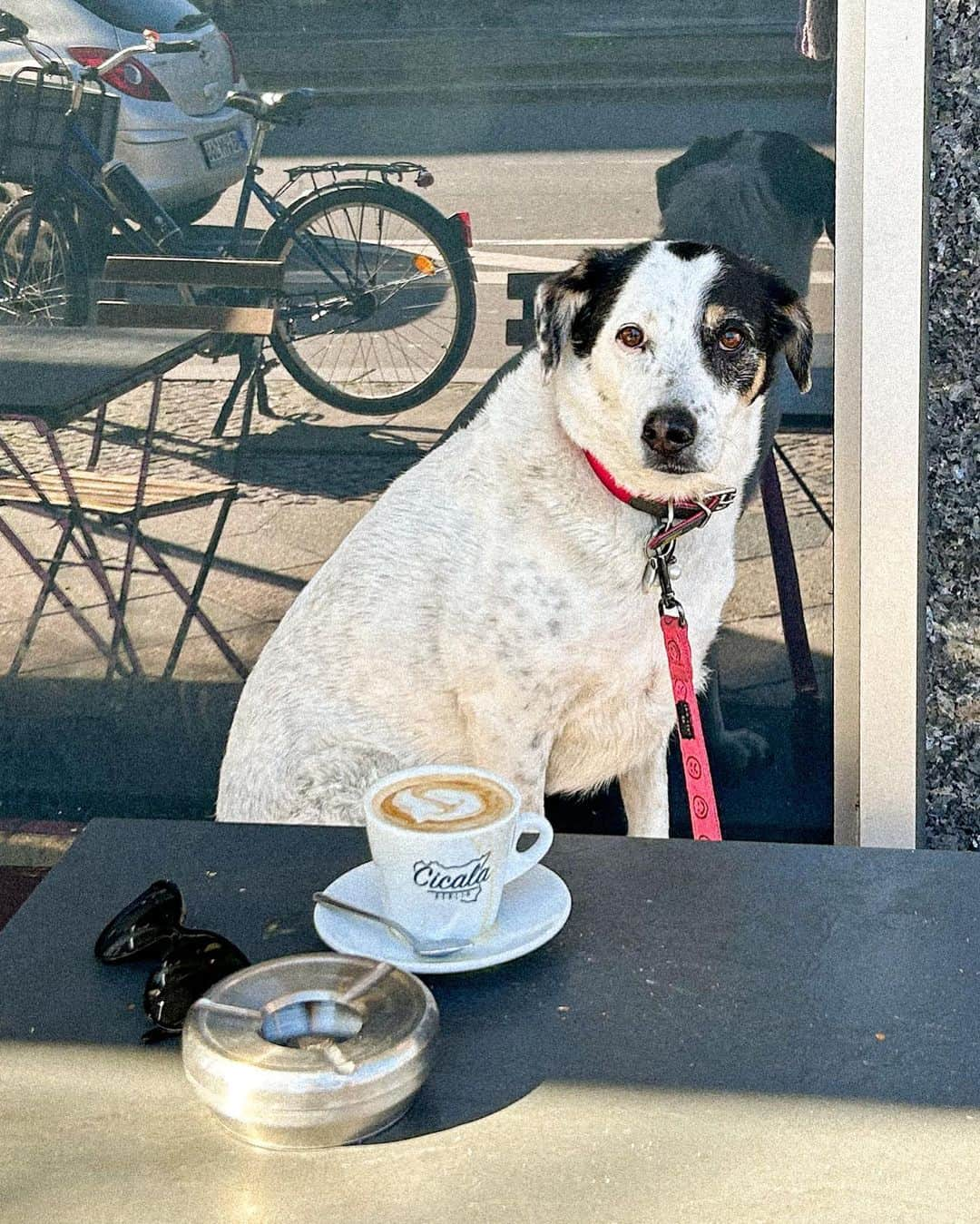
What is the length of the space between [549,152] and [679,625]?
101 centimetres

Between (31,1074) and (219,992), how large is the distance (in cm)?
17

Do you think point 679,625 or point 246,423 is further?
point 246,423

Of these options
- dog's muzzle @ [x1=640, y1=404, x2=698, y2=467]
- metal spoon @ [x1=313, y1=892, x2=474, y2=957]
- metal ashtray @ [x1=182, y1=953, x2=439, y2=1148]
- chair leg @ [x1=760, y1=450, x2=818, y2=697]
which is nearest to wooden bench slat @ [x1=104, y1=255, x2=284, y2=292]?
dog's muzzle @ [x1=640, y1=404, x2=698, y2=467]

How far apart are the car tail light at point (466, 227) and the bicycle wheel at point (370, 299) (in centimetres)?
2

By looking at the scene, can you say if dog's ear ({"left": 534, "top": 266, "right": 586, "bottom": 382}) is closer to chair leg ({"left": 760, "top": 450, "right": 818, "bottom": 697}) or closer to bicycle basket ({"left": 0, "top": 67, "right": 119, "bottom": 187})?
chair leg ({"left": 760, "top": 450, "right": 818, "bottom": 697})

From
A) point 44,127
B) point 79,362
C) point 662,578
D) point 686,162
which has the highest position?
point 44,127

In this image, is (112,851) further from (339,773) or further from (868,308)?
(868,308)

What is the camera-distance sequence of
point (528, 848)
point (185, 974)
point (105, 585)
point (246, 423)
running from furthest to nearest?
point (105, 585), point (246, 423), point (528, 848), point (185, 974)

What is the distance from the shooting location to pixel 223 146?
3008 mm

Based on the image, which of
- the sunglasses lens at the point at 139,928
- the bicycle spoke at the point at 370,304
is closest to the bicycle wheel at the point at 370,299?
the bicycle spoke at the point at 370,304

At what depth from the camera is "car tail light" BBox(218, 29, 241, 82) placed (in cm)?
296

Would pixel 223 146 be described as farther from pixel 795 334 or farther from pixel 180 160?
pixel 795 334

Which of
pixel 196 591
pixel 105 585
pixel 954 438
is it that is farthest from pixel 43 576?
pixel 954 438

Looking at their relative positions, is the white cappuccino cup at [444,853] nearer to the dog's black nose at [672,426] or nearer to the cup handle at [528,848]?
the cup handle at [528,848]
